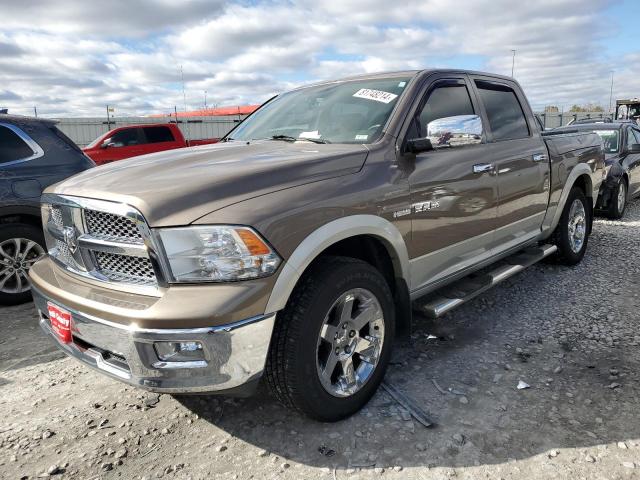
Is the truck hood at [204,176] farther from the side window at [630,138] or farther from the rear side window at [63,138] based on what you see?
the side window at [630,138]

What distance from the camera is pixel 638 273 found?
5215 millimetres

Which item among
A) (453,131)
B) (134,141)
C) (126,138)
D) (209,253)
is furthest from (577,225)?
(126,138)

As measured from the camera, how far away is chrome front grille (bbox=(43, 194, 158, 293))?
2.26 m

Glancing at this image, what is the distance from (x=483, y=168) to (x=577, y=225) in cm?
263

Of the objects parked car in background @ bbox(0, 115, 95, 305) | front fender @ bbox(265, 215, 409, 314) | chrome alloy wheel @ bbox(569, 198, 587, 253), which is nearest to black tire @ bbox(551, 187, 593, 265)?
chrome alloy wheel @ bbox(569, 198, 587, 253)

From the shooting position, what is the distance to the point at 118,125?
26.6 meters

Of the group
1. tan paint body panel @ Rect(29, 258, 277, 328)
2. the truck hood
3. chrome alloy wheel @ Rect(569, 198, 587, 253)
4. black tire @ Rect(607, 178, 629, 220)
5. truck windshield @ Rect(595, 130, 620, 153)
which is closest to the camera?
tan paint body panel @ Rect(29, 258, 277, 328)

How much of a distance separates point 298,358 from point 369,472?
640 millimetres

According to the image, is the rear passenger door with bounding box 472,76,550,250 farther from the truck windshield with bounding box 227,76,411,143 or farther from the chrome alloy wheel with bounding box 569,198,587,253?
the truck windshield with bounding box 227,76,411,143

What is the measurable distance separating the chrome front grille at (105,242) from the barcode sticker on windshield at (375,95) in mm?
1835

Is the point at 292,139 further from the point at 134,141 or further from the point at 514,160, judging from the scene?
the point at 134,141

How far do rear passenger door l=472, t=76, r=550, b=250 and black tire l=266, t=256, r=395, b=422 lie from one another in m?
1.80

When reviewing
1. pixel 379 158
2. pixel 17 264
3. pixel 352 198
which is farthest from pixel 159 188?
pixel 17 264

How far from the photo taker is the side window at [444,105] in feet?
10.9
